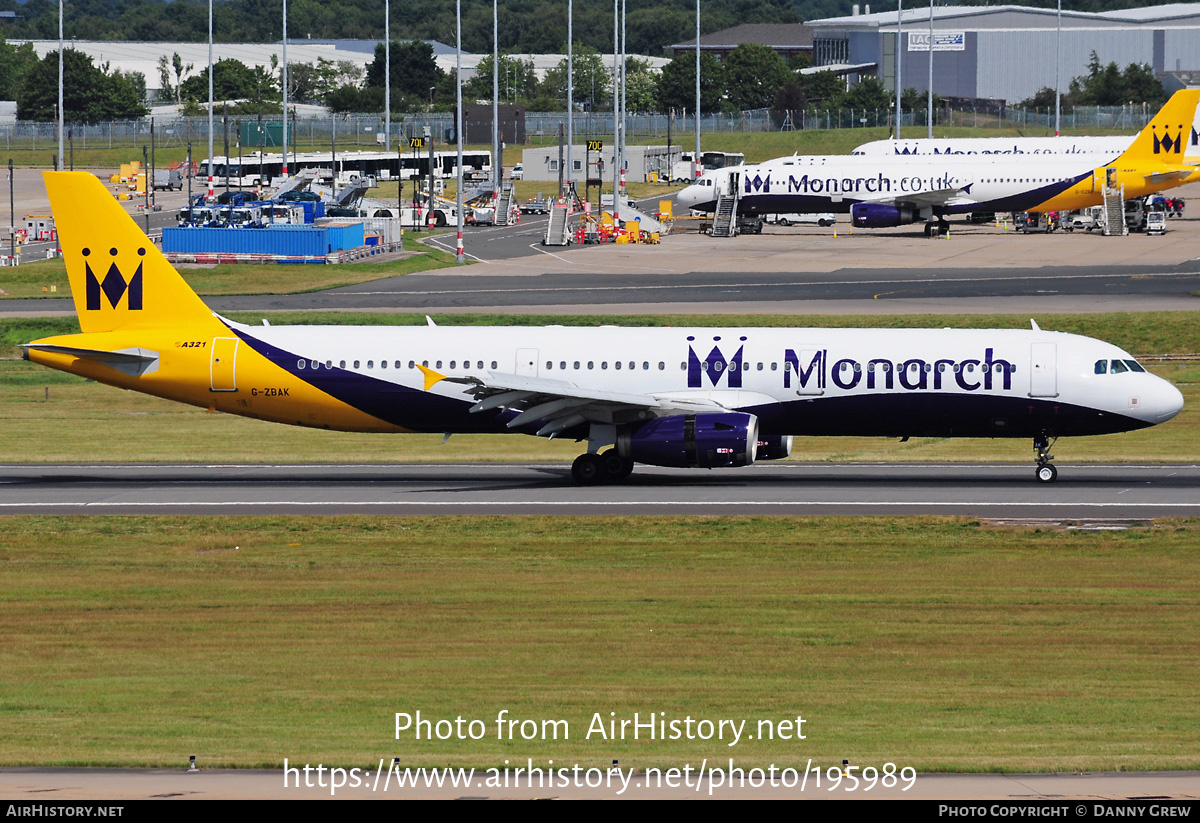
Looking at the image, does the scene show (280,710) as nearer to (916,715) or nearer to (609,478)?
(916,715)

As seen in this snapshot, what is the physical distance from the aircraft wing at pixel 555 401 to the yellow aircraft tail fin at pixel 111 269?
7.56 metres

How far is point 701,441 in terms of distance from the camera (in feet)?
127

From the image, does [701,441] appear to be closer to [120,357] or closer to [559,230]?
[120,357]

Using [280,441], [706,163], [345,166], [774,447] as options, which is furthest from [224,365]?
[345,166]

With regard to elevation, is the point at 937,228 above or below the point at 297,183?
below

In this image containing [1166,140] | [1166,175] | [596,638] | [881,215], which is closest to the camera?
[596,638]

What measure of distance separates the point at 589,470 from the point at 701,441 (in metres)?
4.08

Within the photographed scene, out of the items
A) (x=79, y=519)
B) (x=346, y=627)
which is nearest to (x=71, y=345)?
(x=79, y=519)

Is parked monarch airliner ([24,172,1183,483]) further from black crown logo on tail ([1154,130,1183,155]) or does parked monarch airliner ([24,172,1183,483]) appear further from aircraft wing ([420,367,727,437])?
black crown logo on tail ([1154,130,1183,155])

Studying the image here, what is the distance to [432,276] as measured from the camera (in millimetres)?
90062

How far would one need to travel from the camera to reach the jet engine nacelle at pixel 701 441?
38.6m

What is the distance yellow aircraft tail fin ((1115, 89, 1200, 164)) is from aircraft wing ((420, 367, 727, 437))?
8102 centimetres

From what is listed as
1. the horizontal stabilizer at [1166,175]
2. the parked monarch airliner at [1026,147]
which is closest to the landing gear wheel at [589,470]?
the parked monarch airliner at [1026,147]

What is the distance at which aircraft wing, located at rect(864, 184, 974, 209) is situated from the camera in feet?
366
